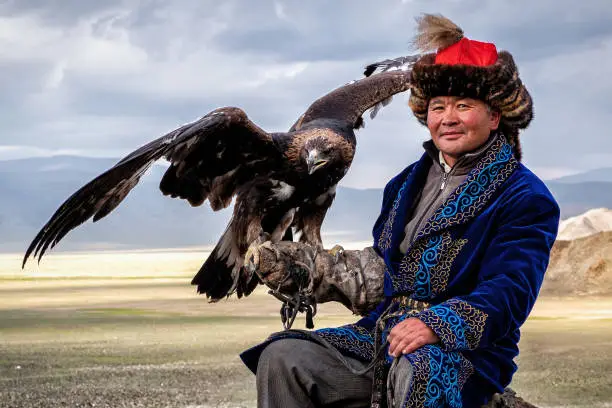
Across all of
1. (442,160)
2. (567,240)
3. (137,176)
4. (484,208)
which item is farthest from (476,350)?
(567,240)

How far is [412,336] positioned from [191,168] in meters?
2.92

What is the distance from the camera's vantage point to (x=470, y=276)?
9.21 feet

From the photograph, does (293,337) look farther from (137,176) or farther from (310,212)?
(310,212)

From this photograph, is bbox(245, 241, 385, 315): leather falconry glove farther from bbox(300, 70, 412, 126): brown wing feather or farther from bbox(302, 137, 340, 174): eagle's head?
bbox(300, 70, 412, 126): brown wing feather

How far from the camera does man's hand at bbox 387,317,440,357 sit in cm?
260

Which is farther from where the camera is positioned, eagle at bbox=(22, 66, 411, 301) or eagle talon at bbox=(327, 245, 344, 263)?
eagle at bbox=(22, 66, 411, 301)

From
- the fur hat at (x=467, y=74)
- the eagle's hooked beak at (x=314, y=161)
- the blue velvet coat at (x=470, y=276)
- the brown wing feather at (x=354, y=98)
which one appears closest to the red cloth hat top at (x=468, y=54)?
the fur hat at (x=467, y=74)

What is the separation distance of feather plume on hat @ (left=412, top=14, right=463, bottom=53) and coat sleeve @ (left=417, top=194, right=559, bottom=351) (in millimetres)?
547

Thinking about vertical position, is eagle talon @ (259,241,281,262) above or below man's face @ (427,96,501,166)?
below

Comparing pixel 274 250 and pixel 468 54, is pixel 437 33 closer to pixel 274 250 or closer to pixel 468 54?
pixel 468 54

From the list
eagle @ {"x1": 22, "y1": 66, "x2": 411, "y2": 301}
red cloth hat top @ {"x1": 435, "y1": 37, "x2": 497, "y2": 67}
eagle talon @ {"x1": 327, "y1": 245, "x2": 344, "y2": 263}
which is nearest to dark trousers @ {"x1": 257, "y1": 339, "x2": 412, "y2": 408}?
eagle talon @ {"x1": 327, "y1": 245, "x2": 344, "y2": 263}

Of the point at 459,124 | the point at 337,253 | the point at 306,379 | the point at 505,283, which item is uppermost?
the point at 459,124

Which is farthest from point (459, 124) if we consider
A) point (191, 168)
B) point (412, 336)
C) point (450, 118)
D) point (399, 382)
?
point (191, 168)

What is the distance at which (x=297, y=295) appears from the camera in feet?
10.8
